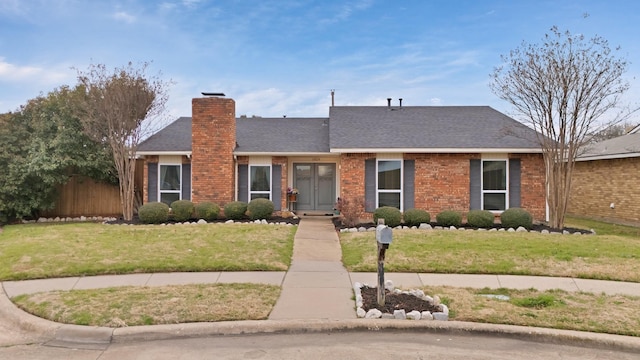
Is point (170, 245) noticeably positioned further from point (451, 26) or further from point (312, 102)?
point (312, 102)

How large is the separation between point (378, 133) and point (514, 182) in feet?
16.8

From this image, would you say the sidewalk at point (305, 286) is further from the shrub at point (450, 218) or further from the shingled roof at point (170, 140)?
the shingled roof at point (170, 140)

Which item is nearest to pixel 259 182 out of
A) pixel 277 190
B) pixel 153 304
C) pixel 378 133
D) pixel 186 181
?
pixel 277 190

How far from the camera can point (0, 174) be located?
14.5 metres

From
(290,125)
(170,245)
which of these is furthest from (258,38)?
(170,245)

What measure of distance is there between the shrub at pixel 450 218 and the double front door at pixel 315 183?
182 inches

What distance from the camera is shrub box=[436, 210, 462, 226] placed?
1306 cm

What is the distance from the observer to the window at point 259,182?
50.4 feet

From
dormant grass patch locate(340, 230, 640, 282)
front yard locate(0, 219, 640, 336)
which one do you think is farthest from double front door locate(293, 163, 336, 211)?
dormant grass patch locate(340, 230, 640, 282)

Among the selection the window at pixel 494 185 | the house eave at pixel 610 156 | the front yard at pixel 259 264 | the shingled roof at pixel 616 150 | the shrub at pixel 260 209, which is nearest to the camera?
the front yard at pixel 259 264

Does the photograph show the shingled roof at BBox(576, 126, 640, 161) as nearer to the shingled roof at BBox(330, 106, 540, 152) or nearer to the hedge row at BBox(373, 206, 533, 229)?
the shingled roof at BBox(330, 106, 540, 152)

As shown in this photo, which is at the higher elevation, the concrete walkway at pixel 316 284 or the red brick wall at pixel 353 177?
the red brick wall at pixel 353 177

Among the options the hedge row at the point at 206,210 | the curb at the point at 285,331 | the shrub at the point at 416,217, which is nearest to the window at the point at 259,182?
the hedge row at the point at 206,210

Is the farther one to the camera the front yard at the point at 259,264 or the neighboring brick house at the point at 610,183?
the neighboring brick house at the point at 610,183
